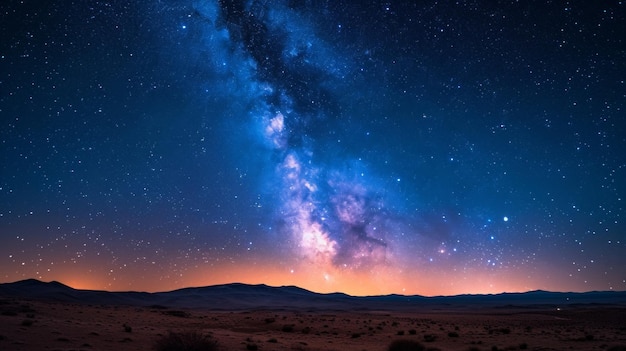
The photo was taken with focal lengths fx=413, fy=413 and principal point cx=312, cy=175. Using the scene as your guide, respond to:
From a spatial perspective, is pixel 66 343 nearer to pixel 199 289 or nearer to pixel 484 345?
pixel 484 345

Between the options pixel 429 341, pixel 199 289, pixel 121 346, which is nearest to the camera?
pixel 121 346

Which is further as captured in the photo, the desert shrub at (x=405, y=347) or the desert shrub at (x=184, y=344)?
the desert shrub at (x=405, y=347)

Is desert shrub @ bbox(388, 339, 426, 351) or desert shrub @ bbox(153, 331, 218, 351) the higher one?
desert shrub @ bbox(153, 331, 218, 351)

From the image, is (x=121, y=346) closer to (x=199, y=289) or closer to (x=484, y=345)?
(x=484, y=345)

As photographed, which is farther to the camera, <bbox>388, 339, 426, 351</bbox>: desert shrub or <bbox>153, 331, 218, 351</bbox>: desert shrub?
<bbox>388, 339, 426, 351</bbox>: desert shrub

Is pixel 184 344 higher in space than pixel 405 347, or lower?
higher

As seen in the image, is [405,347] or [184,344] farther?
[405,347]

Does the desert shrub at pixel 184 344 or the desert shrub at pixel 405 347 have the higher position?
the desert shrub at pixel 184 344

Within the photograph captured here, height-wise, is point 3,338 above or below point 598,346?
above

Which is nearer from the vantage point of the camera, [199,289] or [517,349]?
[517,349]

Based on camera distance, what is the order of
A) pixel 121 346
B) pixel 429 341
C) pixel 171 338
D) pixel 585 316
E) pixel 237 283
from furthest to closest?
pixel 237 283 → pixel 585 316 → pixel 429 341 → pixel 121 346 → pixel 171 338

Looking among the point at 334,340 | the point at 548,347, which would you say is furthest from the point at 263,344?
the point at 548,347

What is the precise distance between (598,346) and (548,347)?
2675 mm

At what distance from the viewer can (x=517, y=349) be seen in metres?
20.0
